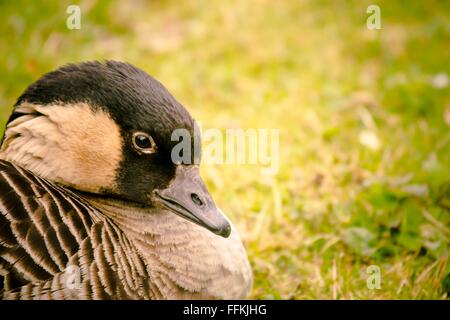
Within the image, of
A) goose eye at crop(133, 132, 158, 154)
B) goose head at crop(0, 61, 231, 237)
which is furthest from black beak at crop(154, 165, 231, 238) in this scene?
Result: goose eye at crop(133, 132, 158, 154)

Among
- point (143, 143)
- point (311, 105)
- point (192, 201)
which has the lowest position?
point (192, 201)

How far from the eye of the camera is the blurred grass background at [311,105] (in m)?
3.22

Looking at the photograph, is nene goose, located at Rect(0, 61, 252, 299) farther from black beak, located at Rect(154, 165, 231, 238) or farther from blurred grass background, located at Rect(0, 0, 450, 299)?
blurred grass background, located at Rect(0, 0, 450, 299)

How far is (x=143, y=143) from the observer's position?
2.53m

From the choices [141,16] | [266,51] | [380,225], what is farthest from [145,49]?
[380,225]

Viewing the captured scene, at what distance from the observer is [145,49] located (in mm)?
5441

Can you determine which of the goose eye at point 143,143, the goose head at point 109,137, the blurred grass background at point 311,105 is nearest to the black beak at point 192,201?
the goose head at point 109,137

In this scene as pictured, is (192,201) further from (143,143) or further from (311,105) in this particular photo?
(311,105)

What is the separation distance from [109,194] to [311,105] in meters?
2.55

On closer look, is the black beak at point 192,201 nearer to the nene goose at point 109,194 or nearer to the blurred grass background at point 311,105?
the nene goose at point 109,194

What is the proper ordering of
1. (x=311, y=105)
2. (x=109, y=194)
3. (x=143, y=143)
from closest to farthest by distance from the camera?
(x=143, y=143), (x=109, y=194), (x=311, y=105)

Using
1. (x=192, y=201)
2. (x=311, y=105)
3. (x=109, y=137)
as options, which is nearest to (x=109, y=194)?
(x=109, y=137)

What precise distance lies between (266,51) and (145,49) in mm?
1159

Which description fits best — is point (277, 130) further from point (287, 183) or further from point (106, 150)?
point (106, 150)
